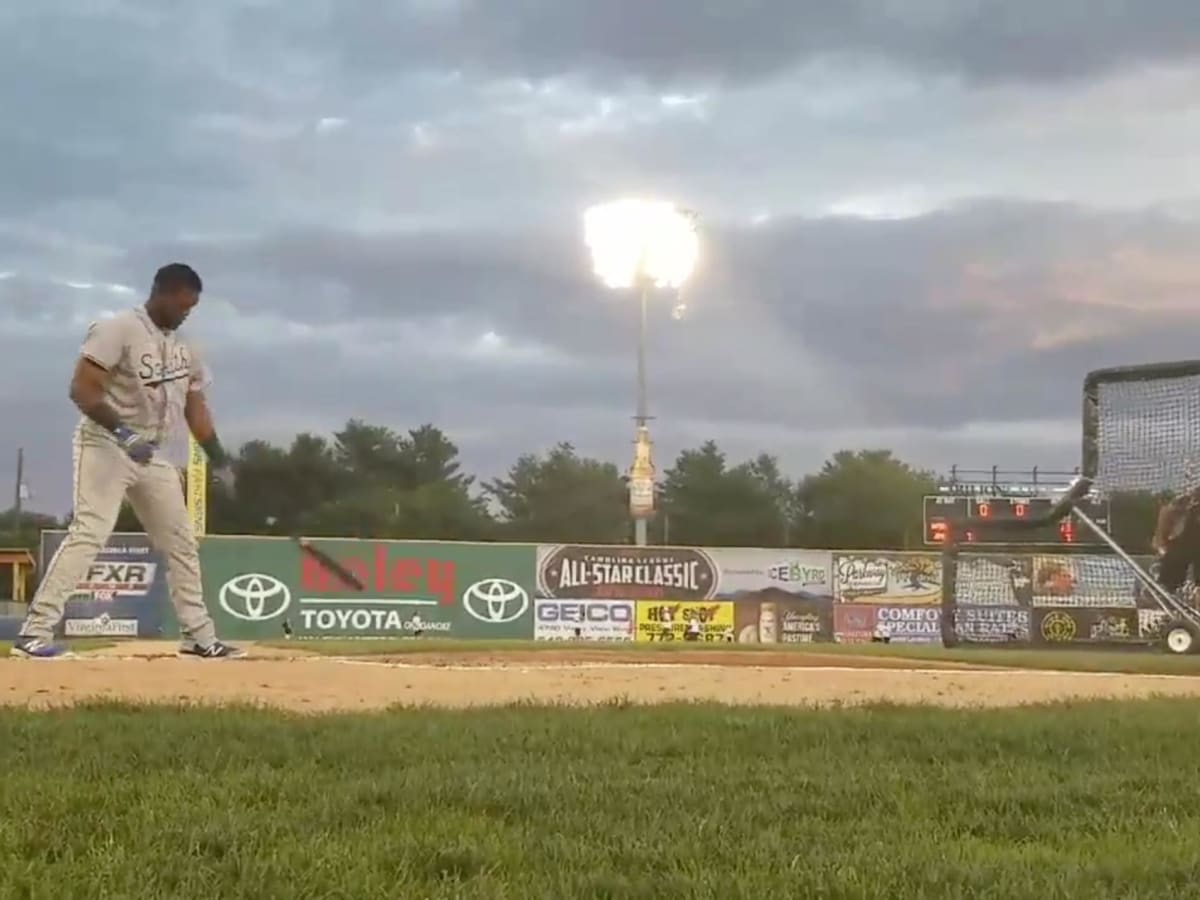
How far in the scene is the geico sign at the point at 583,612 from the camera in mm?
30020

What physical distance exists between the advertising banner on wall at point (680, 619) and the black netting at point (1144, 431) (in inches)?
625

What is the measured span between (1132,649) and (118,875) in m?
25.7

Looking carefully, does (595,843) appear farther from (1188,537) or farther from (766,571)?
(766,571)

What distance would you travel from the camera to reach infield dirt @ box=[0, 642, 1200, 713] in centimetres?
Result: 589

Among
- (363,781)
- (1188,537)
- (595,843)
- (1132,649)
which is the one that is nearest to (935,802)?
(595,843)

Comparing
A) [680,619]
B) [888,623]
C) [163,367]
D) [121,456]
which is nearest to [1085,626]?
[888,623]

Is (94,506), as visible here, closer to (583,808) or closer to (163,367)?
(163,367)

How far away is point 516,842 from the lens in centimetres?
312

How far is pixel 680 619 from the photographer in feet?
101

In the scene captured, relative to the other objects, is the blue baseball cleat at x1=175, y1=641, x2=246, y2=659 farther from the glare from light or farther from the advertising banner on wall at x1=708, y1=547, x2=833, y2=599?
the glare from light

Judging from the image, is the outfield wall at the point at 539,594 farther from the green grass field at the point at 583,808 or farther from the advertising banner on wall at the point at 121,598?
the green grass field at the point at 583,808

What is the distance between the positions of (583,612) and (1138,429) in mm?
16550

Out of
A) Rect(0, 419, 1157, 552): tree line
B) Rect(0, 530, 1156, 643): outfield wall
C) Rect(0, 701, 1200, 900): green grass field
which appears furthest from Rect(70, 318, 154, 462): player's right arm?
Rect(0, 419, 1157, 552): tree line

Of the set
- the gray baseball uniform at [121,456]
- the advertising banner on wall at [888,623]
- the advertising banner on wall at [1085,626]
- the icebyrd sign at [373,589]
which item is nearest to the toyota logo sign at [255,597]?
the icebyrd sign at [373,589]
